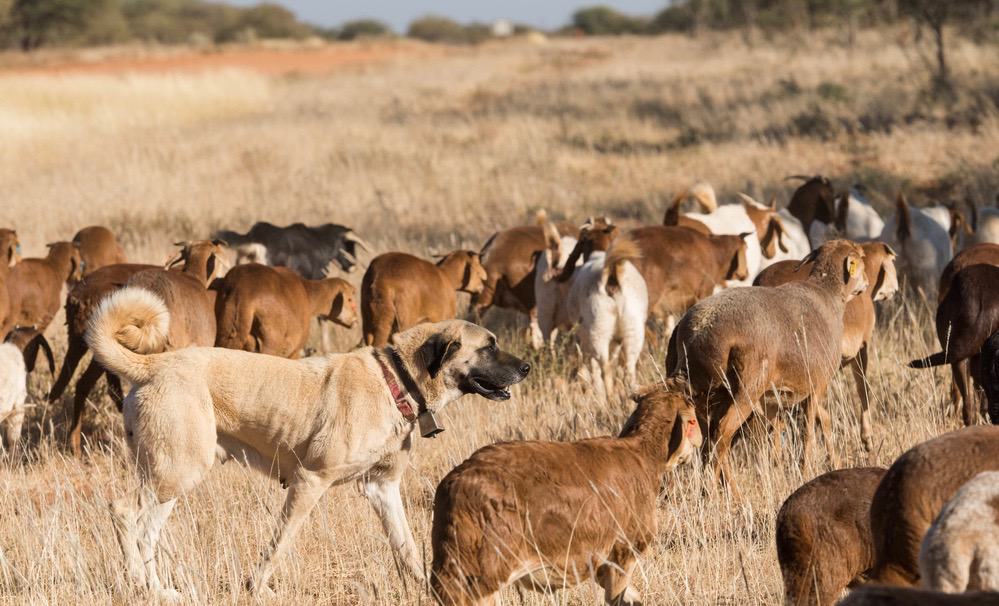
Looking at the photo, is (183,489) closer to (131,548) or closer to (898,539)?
(131,548)

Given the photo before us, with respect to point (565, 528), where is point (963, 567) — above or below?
above

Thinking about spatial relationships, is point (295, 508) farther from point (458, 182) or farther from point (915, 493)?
point (458, 182)

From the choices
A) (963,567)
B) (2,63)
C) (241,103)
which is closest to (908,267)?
(963,567)

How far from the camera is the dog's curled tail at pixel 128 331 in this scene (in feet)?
21.7

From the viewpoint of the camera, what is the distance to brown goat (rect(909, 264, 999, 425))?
26.1ft

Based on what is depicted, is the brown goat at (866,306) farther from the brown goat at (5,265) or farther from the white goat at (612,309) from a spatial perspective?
the brown goat at (5,265)

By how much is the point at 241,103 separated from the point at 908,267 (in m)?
31.4

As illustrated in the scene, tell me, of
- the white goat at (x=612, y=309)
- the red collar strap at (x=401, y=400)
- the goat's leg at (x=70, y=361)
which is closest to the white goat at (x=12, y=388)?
the goat's leg at (x=70, y=361)

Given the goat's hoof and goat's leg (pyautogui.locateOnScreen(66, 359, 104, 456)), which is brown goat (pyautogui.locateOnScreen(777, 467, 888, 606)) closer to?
the goat's hoof

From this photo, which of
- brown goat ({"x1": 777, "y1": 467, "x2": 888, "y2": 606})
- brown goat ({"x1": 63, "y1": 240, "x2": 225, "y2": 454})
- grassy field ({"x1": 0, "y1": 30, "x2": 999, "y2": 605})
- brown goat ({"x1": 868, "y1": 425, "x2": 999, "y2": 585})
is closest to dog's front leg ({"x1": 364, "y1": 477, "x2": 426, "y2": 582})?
grassy field ({"x1": 0, "y1": 30, "x2": 999, "y2": 605})

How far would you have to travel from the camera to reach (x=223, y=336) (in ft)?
32.2

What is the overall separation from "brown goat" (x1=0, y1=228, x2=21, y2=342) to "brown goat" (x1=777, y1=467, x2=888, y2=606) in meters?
8.14

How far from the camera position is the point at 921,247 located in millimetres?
11953

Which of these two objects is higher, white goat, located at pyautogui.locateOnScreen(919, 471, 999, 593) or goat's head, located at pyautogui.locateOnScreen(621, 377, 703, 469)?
white goat, located at pyautogui.locateOnScreen(919, 471, 999, 593)
